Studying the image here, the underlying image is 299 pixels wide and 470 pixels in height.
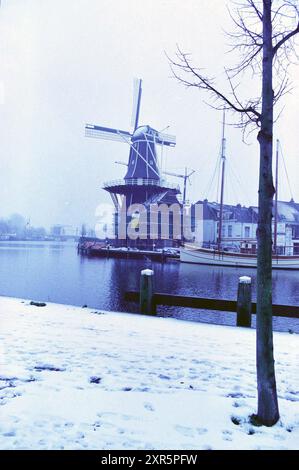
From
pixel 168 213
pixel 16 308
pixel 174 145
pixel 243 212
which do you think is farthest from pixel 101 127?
pixel 16 308

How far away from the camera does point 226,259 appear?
3509 centimetres

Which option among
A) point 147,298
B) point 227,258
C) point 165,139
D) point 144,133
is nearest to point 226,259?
point 227,258

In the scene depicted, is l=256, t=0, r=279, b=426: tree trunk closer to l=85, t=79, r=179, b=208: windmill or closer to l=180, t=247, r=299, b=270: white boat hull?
l=180, t=247, r=299, b=270: white boat hull

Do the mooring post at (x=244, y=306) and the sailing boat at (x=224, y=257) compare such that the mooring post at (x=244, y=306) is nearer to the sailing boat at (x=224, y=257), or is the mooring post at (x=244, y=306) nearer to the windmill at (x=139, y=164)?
the sailing boat at (x=224, y=257)

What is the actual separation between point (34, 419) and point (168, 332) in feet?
9.12

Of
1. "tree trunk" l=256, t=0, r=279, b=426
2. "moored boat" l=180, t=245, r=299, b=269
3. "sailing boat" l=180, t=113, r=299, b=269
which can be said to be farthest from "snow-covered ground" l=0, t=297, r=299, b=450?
"moored boat" l=180, t=245, r=299, b=269

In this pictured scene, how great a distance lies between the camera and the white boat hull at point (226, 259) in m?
33.8

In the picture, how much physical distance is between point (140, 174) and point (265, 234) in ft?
138

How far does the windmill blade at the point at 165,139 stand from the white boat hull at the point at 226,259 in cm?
1763

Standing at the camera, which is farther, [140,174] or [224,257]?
[140,174]

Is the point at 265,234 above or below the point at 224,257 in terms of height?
above

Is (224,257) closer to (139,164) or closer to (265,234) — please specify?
(139,164)

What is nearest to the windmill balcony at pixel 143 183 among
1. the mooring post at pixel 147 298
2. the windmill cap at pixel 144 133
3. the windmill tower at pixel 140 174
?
the windmill tower at pixel 140 174
